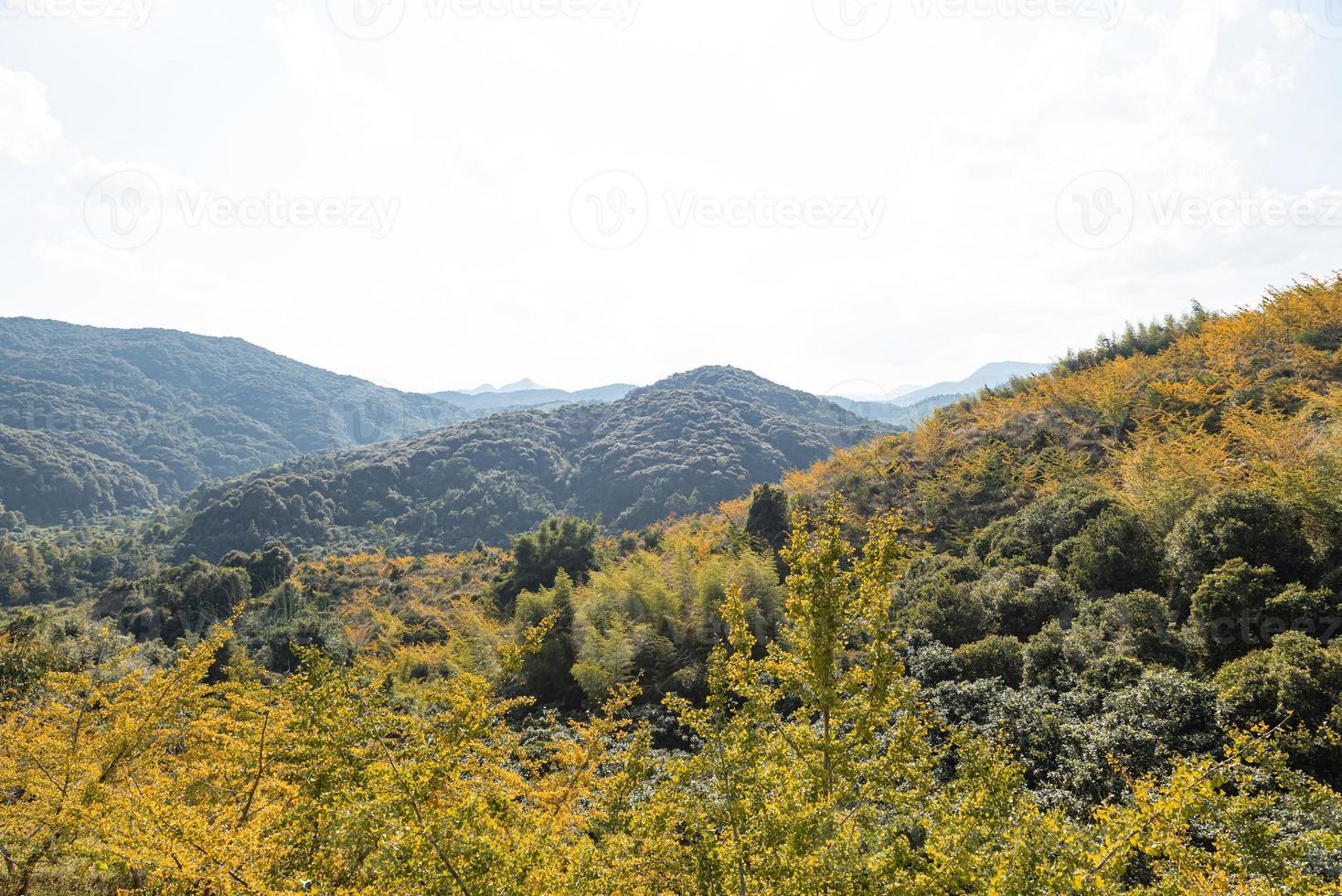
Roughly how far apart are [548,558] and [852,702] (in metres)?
23.5

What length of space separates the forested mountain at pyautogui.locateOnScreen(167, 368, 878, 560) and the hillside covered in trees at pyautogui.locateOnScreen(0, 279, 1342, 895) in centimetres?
4220

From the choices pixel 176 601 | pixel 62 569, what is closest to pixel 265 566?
pixel 176 601

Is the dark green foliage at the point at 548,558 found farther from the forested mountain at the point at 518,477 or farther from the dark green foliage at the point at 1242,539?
the forested mountain at the point at 518,477

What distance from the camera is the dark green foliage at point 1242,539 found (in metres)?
12.4

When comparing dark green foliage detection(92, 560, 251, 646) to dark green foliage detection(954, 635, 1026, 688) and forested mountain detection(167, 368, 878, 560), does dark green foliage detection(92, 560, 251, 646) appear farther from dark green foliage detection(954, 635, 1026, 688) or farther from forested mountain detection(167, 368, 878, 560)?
dark green foliage detection(954, 635, 1026, 688)

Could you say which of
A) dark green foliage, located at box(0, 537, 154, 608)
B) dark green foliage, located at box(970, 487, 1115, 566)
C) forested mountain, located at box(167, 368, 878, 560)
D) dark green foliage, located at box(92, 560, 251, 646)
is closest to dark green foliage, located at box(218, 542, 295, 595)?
dark green foliage, located at box(92, 560, 251, 646)

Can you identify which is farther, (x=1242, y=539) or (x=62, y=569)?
(x=62, y=569)

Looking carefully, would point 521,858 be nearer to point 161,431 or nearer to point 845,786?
point 845,786

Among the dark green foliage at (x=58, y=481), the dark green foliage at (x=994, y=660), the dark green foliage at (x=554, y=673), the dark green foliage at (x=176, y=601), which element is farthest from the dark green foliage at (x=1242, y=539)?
the dark green foliage at (x=58, y=481)

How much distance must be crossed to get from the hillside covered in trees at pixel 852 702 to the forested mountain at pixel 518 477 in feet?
138

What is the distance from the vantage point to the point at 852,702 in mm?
5781

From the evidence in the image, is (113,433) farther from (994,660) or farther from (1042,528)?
(1042,528)

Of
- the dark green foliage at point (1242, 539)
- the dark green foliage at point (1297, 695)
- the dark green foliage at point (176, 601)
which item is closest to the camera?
the dark green foliage at point (1297, 695)

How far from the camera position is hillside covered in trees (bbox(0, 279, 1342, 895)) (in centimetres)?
489
